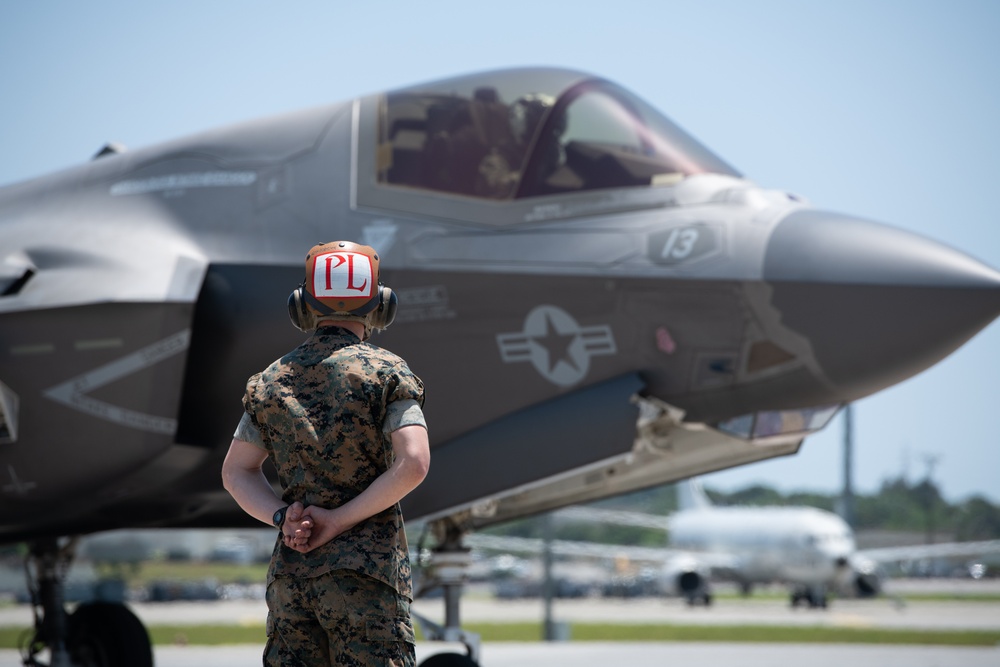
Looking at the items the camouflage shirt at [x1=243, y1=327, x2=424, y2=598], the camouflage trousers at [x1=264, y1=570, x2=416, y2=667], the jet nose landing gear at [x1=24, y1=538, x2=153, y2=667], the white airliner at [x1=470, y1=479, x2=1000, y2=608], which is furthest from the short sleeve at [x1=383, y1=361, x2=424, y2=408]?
the white airliner at [x1=470, y1=479, x2=1000, y2=608]

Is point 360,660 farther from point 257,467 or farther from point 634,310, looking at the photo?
point 634,310

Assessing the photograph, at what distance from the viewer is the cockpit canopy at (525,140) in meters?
6.77

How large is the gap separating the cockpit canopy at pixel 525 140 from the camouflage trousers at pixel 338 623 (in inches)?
141

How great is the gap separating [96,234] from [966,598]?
54976 mm

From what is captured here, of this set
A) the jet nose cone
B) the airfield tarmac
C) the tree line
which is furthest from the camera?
the tree line

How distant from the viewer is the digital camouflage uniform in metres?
3.44

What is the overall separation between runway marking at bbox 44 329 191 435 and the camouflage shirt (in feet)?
9.92

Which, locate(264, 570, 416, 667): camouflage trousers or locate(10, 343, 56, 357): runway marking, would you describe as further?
locate(10, 343, 56, 357): runway marking

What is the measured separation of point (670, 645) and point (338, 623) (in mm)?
17594

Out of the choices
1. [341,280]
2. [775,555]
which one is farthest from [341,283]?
[775,555]

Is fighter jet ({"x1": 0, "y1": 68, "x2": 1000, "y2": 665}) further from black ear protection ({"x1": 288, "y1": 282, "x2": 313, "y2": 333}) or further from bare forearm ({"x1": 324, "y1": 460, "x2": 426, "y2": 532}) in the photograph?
bare forearm ({"x1": 324, "y1": 460, "x2": 426, "y2": 532})

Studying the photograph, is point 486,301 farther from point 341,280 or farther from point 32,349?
point 341,280

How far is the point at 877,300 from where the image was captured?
230 inches

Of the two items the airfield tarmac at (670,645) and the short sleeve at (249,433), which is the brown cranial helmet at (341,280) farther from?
the airfield tarmac at (670,645)
